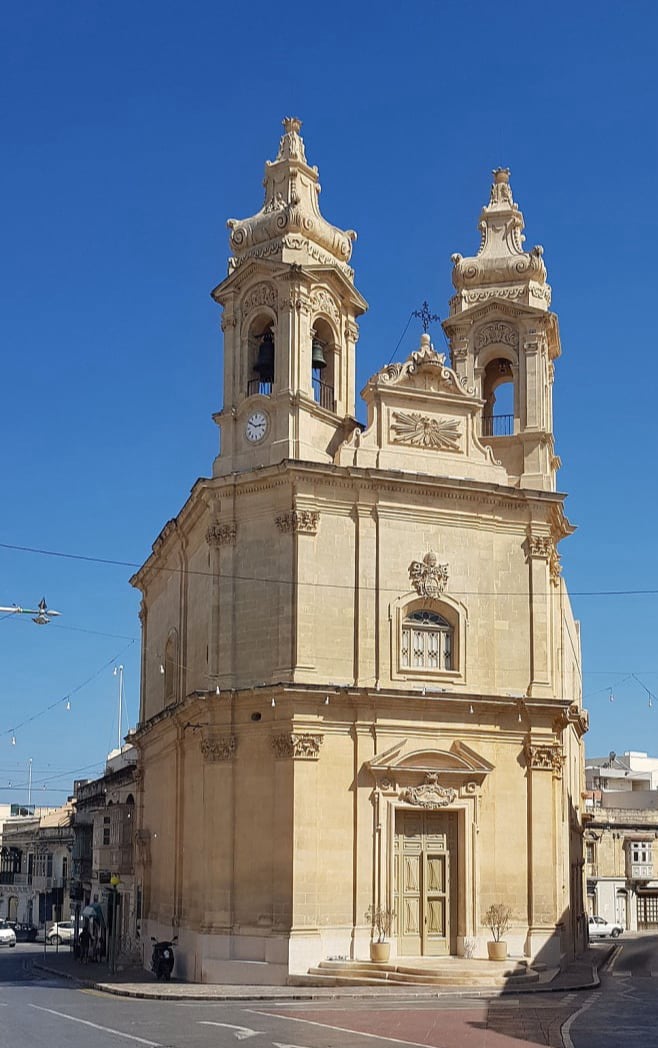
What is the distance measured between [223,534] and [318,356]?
581 centimetres

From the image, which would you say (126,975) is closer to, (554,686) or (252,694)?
(252,694)

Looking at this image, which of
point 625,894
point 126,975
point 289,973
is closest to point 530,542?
point 289,973

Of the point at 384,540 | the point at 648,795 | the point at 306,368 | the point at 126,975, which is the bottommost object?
the point at 126,975

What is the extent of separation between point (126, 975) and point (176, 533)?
12.4 m

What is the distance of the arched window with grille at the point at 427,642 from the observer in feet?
116

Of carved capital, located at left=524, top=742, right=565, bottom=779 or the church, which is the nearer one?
the church

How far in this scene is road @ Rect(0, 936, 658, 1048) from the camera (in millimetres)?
21156

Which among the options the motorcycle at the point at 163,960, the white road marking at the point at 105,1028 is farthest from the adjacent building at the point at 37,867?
the white road marking at the point at 105,1028

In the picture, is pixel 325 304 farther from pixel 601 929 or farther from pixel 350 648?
pixel 601 929

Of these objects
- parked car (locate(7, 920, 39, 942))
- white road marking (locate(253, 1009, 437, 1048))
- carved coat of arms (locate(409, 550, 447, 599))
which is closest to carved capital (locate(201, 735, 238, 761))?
carved coat of arms (locate(409, 550, 447, 599))

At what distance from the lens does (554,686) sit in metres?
37.7

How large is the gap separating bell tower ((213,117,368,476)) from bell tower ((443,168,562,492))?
3646mm

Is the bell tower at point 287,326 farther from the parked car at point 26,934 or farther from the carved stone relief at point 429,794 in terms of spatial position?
the parked car at point 26,934

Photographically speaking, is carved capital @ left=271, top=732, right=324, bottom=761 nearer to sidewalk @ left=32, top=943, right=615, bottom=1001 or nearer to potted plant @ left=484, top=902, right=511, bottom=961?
sidewalk @ left=32, top=943, right=615, bottom=1001
